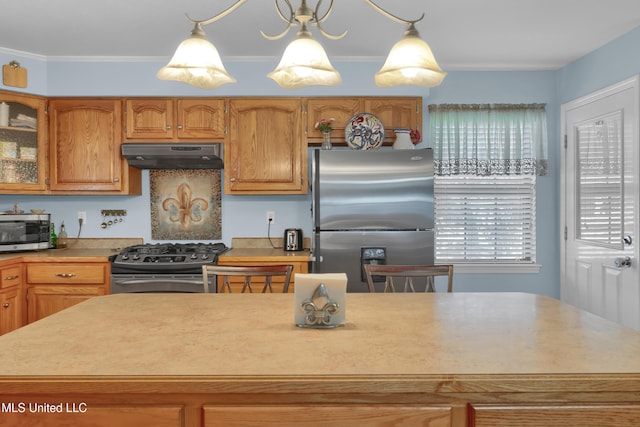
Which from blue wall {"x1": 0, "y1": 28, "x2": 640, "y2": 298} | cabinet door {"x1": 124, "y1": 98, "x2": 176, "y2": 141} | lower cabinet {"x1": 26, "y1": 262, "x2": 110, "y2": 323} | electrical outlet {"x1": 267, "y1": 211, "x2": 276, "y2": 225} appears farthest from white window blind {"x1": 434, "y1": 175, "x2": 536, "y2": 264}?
lower cabinet {"x1": 26, "y1": 262, "x2": 110, "y2": 323}

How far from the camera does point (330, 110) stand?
12.3 ft

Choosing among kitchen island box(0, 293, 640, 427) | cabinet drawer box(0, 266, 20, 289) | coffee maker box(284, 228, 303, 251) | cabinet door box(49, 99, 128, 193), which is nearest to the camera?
kitchen island box(0, 293, 640, 427)

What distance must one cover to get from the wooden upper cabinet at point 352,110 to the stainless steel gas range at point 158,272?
1317 millimetres

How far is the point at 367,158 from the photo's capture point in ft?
11.2

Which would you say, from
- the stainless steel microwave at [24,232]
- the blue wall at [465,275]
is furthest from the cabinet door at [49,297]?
the blue wall at [465,275]

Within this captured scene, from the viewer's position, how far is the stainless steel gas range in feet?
11.2

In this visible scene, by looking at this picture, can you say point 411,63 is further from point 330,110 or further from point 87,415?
point 330,110

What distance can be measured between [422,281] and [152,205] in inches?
93.0

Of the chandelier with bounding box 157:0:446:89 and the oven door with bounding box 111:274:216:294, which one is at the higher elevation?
the chandelier with bounding box 157:0:446:89

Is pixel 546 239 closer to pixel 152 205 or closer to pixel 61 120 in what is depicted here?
pixel 152 205

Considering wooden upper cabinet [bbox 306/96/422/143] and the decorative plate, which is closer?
the decorative plate

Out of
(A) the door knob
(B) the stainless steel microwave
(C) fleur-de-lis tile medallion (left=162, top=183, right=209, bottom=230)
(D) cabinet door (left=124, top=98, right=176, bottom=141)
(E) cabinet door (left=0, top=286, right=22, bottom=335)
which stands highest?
(D) cabinet door (left=124, top=98, right=176, bottom=141)

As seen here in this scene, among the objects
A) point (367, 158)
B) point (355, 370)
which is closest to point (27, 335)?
point (355, 370)

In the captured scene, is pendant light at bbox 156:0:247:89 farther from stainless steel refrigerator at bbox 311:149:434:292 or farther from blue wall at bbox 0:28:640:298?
blue wall at bbox 0:28:640:298
